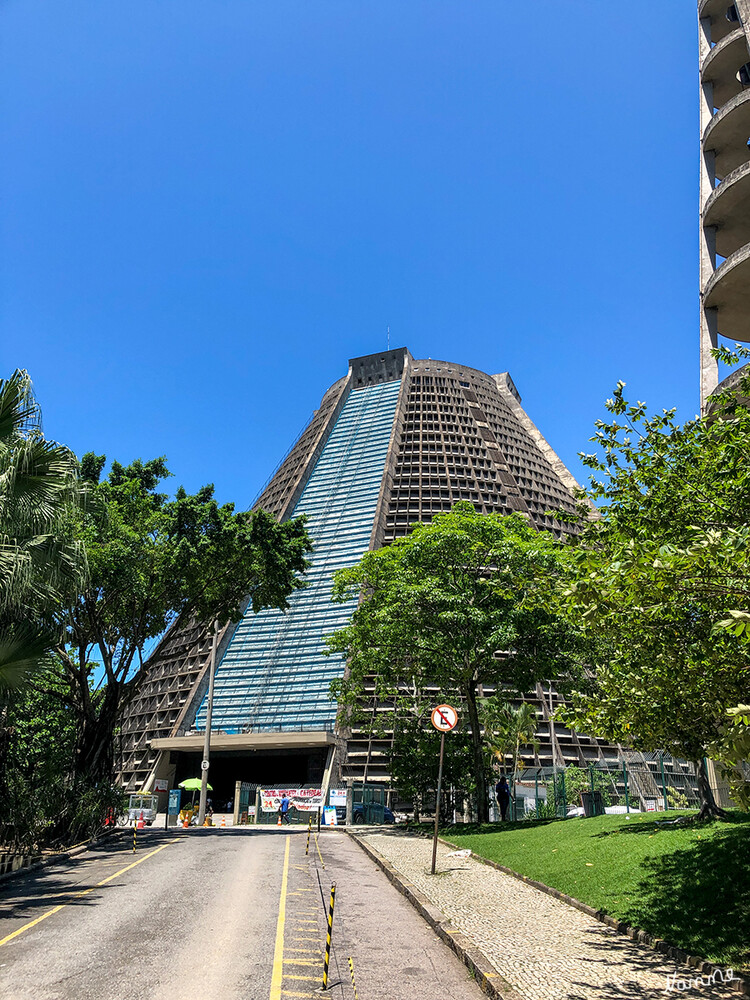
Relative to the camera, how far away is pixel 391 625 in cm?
2697

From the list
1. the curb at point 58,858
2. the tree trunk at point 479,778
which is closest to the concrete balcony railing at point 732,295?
the tree trunk at point 479,778

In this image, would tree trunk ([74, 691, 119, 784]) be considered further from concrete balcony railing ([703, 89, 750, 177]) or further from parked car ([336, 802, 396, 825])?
concrete balcony railing ([703, 89, 750, 177])

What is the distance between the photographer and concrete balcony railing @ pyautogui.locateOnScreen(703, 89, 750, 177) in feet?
77.6

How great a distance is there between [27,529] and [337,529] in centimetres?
5569

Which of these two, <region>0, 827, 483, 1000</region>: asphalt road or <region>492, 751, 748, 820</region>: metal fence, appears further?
<region>492, 751, 748, 820</region>: metal fence

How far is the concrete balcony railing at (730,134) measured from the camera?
23.6m

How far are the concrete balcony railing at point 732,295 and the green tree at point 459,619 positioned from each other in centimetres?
976

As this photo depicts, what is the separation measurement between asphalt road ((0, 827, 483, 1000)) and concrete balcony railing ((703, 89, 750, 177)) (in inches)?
1012

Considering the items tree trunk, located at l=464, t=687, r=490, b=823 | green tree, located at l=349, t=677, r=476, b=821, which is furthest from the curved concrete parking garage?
green tree, located at l=349, t=677, r=476, b=821

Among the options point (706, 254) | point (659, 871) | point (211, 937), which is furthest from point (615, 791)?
point (211, 937)

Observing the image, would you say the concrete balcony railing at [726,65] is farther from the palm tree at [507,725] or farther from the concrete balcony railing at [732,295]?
the palm tree at [507,725]

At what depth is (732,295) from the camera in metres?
23.0

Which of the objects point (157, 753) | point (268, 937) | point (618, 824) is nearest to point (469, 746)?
point (618, 824)

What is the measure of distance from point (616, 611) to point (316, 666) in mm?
50284
